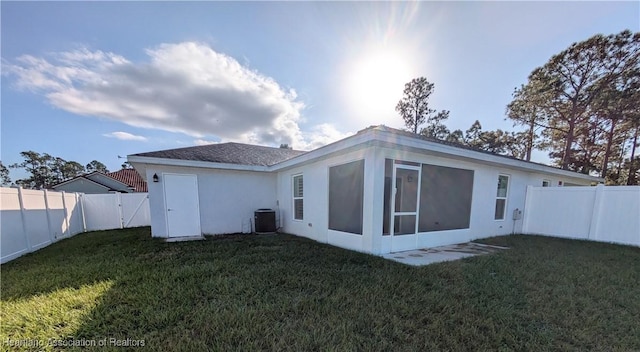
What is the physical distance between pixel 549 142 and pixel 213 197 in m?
22.6

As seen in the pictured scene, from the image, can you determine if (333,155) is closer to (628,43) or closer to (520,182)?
(520,182)

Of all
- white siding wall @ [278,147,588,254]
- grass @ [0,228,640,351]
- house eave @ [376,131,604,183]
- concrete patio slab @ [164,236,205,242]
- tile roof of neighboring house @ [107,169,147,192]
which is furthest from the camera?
tile roof of neighboring house @ [107,169,147,192]

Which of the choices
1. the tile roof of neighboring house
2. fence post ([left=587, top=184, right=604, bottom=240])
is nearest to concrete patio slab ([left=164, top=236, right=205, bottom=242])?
fence post ([left=587, top=184, right=604, bottom=240])

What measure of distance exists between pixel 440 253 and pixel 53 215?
11356 mm

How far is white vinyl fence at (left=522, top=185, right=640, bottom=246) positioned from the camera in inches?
251

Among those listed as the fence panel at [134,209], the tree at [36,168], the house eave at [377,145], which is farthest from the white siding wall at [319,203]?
the tree at [36,168]

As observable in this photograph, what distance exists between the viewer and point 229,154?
8516 millimetres

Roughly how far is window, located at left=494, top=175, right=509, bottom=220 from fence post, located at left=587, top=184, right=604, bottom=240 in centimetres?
224

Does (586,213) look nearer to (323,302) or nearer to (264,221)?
(323,302)

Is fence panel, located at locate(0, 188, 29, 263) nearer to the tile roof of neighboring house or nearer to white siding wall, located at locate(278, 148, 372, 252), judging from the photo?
white siding wall, located at locate(278, 148, 372, 252)

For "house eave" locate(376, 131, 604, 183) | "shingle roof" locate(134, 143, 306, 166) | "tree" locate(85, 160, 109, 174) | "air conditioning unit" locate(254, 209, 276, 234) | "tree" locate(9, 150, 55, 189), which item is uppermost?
"tree" locate(85, 160, 109, 174)

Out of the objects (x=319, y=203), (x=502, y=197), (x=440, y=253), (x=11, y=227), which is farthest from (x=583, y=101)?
(x=11, y=227)

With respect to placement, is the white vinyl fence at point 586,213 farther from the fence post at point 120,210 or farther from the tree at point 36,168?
the tree at point 36,168

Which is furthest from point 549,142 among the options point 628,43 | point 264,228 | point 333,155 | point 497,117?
point 264,228
